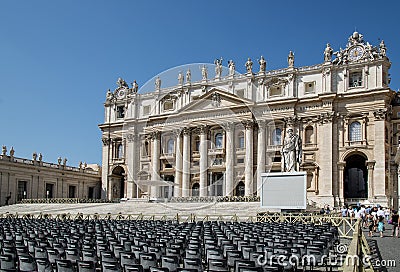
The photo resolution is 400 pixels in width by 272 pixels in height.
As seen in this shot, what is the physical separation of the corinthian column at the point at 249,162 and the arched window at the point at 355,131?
13.1m

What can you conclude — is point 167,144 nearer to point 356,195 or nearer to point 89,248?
point 356,195

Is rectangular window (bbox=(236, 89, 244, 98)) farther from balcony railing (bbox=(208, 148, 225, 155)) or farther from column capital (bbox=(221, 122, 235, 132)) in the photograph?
balcony railing (bbox=(208, 148, 225, 155))

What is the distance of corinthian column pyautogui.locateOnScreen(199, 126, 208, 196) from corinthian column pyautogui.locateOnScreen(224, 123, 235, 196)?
10.9 ft

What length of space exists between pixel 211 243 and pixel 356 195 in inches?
2166

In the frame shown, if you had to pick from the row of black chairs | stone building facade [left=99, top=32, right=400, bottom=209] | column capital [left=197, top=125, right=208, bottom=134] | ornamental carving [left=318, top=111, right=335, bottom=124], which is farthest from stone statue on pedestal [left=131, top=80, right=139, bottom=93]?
the row of black chairs

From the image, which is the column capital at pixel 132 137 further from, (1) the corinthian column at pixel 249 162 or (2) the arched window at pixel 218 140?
(1) the corinthian column at pixel 249 162

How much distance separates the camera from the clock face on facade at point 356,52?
56125 mm

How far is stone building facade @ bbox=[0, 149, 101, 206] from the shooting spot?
6116 centimetres

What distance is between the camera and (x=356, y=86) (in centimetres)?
5591

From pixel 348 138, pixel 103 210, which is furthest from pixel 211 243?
pixel 348 138

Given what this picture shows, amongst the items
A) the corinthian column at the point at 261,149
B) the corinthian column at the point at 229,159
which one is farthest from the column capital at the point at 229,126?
the corinthian column at the point at 261,149

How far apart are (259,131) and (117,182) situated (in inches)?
1134

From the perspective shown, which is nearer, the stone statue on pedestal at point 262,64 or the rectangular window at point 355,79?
A: the rectangular window at point 355,79

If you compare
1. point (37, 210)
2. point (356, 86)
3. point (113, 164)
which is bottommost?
point (37, 210)
